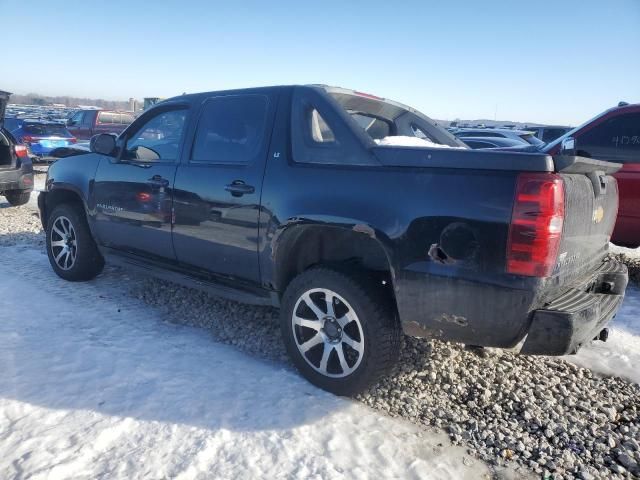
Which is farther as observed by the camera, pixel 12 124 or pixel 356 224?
pixel 12 124

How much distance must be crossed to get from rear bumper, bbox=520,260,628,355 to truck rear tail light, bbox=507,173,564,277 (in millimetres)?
228

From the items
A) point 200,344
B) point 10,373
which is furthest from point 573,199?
point 10,373

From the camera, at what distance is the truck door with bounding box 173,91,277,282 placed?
3.15m

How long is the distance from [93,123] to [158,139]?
1579 centimetres

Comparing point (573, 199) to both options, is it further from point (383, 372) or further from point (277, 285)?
point (277, 285)

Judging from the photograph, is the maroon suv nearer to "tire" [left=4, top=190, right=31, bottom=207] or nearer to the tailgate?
"tire" [left=4, top=190, right=31, bottom=207]

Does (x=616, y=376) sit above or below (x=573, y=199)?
below

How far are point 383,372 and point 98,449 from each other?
156 cm

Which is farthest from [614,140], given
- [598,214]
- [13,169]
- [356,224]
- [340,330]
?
[13,169]

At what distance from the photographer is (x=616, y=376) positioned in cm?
324

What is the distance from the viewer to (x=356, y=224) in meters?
2.62

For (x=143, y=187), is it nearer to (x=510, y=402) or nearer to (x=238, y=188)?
(x=238, y=188)

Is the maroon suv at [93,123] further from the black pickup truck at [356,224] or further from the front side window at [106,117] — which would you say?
the black pickup truck at [356,224]

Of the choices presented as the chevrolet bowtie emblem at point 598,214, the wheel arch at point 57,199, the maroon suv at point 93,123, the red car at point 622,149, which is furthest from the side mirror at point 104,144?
the maroon suv at point 93,123
